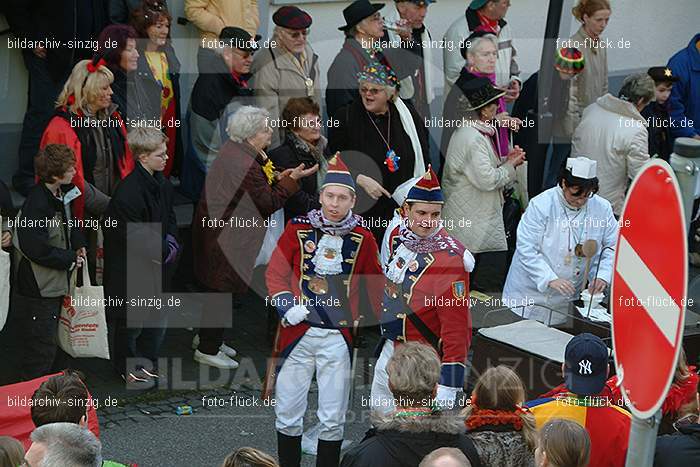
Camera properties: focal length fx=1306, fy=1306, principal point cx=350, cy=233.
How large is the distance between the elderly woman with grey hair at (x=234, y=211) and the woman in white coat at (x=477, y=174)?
4.73 ft

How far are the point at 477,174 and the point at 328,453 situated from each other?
3.26 metres

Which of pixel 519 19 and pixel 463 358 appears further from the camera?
pixel 519 19

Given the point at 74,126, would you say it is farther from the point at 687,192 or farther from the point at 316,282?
the point at 687,192

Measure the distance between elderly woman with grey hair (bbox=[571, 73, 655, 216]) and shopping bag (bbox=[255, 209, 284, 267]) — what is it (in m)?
2.84

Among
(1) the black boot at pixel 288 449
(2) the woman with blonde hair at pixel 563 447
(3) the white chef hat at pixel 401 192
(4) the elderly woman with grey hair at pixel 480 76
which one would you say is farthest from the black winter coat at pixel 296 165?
(2) the woman with blonde hair at pixel 563 447

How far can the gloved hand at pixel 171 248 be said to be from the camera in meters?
8.66

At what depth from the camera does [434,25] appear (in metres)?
12.6

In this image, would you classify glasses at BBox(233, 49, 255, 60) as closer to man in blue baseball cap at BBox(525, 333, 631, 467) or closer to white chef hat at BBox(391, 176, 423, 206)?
white chef hat at BBox(391, 176, 423, 206)

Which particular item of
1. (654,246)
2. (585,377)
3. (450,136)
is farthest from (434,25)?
(654,246)

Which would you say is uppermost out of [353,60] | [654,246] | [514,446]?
[353,60]

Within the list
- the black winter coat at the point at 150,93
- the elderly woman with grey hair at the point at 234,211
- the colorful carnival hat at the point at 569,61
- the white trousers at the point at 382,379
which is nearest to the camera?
the white trousers at the point at 382,379

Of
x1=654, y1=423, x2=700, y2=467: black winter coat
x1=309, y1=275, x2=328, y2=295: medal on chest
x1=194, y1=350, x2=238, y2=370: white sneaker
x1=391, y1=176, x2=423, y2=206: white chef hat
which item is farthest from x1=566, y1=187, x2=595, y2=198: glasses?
x1=654, y1=423, x2=700, y2=467: black winter coat

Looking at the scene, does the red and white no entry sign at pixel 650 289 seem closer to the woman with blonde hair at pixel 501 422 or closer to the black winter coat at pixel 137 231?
the woman with blonde hair at pixel 501 422

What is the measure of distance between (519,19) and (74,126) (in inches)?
243
